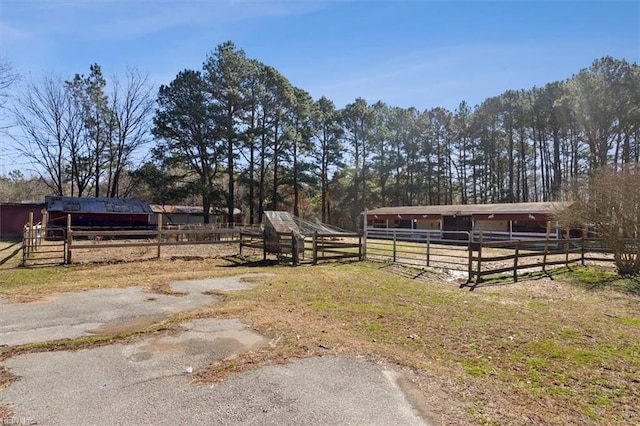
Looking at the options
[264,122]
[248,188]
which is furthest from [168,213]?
[264,122]

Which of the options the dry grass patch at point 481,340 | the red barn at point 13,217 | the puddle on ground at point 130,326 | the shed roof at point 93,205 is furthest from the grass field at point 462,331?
the red barn at point 13,217

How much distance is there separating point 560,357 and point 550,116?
1548 inches

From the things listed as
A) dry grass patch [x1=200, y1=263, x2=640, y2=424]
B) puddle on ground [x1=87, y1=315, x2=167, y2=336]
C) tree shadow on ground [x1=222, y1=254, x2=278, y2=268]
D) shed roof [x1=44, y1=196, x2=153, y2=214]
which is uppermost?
shed roof [x1=44, y1=196, x2=153, y2=214]

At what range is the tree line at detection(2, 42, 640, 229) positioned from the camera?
3120 centimetres

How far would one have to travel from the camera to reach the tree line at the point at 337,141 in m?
31.2

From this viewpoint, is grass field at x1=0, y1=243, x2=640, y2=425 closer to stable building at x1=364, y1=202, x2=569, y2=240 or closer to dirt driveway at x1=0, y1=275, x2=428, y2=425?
dirt driveway at x1=0, y1=275, x2=428, y2=425

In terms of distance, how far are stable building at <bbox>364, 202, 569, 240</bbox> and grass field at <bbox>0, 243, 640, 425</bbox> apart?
11289mm

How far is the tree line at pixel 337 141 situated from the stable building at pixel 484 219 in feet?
20.8

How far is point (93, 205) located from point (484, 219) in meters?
29.6

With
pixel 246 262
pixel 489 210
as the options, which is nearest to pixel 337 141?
pixel 489 210

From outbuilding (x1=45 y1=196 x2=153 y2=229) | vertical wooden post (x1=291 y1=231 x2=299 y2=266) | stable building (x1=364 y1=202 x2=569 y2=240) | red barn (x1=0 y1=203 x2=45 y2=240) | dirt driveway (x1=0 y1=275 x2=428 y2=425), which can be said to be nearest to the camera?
dirt driveway (x1=0 y1=275 x2=428 y2=425)

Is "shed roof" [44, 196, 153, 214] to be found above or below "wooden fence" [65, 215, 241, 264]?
above

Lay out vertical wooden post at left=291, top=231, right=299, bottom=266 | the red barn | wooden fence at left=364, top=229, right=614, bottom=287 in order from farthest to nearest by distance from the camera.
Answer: the red barn → vertical wooden post at left=291, top=231, right=299, bottom=266 → wooden fence at left=364, top=229, right=614, bottom=287

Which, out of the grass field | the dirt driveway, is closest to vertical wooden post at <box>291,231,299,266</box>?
the grass field
